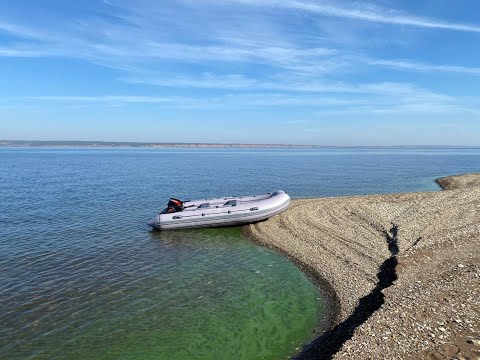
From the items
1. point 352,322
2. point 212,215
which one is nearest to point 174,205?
point 212,215

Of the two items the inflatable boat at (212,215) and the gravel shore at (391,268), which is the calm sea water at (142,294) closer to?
the inflatable boat at (212,215)

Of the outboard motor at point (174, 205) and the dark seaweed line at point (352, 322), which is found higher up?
the outboard motor at point (174, 205)

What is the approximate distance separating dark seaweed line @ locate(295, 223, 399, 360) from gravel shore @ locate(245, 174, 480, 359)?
45mm

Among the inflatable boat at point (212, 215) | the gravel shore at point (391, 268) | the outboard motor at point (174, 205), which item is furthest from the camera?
the outboard motor at point (174, 205)

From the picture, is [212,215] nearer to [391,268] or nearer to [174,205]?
[174,205]

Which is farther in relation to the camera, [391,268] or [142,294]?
[391,268]

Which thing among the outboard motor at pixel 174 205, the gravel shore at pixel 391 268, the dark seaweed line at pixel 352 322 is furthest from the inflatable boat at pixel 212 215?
the dark seaweed line at pixel 352 322

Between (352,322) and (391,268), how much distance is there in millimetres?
4346

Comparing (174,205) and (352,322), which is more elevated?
(174,205)

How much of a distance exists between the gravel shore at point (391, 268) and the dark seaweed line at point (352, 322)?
1.8 inches

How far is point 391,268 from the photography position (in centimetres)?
1330

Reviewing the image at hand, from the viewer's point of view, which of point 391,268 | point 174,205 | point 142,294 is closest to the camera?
point 142,294

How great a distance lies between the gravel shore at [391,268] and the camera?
7851mm

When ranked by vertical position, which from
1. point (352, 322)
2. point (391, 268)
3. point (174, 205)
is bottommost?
point (352, 322)
